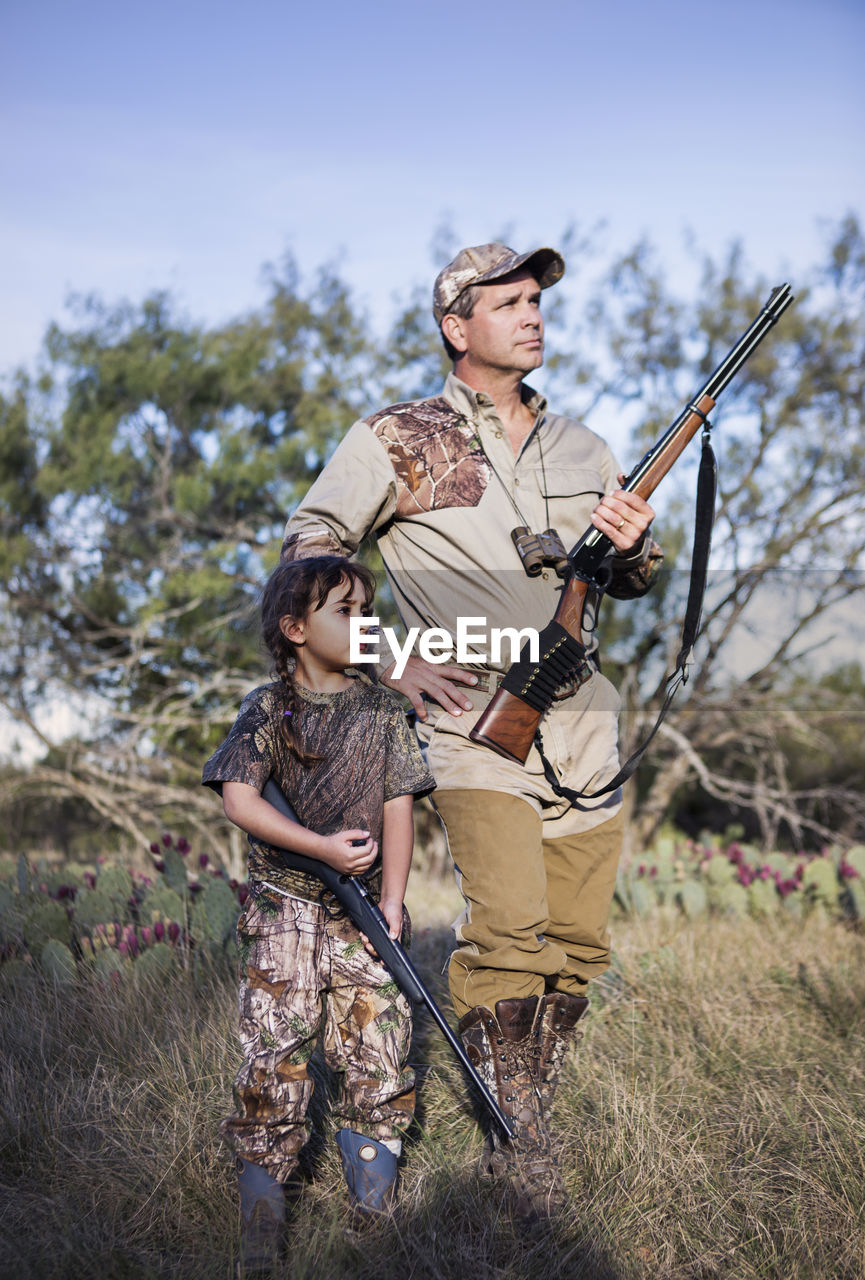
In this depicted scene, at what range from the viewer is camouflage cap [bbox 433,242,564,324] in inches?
147

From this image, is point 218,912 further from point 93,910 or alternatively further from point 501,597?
point 501,597

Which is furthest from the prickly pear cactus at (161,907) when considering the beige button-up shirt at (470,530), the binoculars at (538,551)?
the binoculars at (538,551)

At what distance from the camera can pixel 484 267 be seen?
3793mm

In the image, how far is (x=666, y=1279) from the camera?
8.61 ft

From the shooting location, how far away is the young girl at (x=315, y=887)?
2697 mm

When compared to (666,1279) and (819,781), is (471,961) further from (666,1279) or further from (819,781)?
(819,781)

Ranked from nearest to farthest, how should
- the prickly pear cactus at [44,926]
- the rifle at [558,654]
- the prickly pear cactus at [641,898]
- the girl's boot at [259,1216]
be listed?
the girl's boot at [259,1216] < the rifle at [558,654] < the prickly pear cactus at [44,926] < the prickly pear cactus at [641,898]

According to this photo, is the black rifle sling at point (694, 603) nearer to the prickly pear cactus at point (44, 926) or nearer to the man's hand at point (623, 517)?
the man's hand at point (623, 517)

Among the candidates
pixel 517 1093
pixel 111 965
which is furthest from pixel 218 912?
pixel 517 1093

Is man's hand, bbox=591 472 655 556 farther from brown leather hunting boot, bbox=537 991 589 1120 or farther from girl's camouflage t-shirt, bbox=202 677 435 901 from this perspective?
brown leather hunting boot, bbox=537 991 589 1120

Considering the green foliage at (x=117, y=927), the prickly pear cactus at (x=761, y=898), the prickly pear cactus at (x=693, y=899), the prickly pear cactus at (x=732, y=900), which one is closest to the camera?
the green foliage at (x=117, y=927)

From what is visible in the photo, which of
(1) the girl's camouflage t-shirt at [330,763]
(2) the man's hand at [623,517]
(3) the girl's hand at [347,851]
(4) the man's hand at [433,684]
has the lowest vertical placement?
(3) the girl's hand at [347,851]

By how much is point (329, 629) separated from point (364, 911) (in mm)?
721

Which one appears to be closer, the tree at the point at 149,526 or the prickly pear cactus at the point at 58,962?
the prickly pear cactus at the point at 58,962
